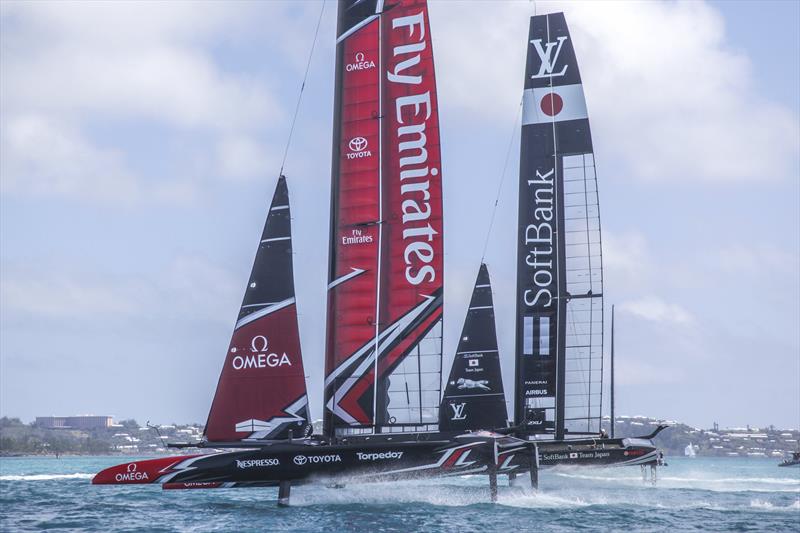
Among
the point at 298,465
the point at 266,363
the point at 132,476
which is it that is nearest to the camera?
the point at 132,476

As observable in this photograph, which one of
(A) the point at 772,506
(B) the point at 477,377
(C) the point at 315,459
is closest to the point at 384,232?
(C) the point at 315,459

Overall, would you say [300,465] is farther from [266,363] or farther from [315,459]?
[266,363]

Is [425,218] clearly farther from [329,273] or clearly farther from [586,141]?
[586,141]

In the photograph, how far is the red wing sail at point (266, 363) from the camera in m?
27.7

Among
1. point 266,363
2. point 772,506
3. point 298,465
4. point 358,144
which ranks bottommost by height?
point 772,506

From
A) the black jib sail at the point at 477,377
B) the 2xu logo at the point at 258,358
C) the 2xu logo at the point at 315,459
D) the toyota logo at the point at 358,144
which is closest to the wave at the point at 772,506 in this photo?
the black jib sail at the point at 477,377

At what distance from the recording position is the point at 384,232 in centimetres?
2886

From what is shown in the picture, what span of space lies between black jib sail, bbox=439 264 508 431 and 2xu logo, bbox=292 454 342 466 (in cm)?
476

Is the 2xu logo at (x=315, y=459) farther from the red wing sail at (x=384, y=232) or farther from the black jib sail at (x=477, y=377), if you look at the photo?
the black jib sail at (x=477, y=377)

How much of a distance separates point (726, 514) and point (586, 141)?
42.8 feet

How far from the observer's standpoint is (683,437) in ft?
530

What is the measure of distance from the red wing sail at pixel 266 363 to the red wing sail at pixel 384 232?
47.4 inches

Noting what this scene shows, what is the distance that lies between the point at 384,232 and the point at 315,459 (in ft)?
18.3

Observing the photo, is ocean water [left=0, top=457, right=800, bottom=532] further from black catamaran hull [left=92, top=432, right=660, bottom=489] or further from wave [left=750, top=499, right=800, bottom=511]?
black catamaran hull [left=92, top=432, right=660, bottom=489]
